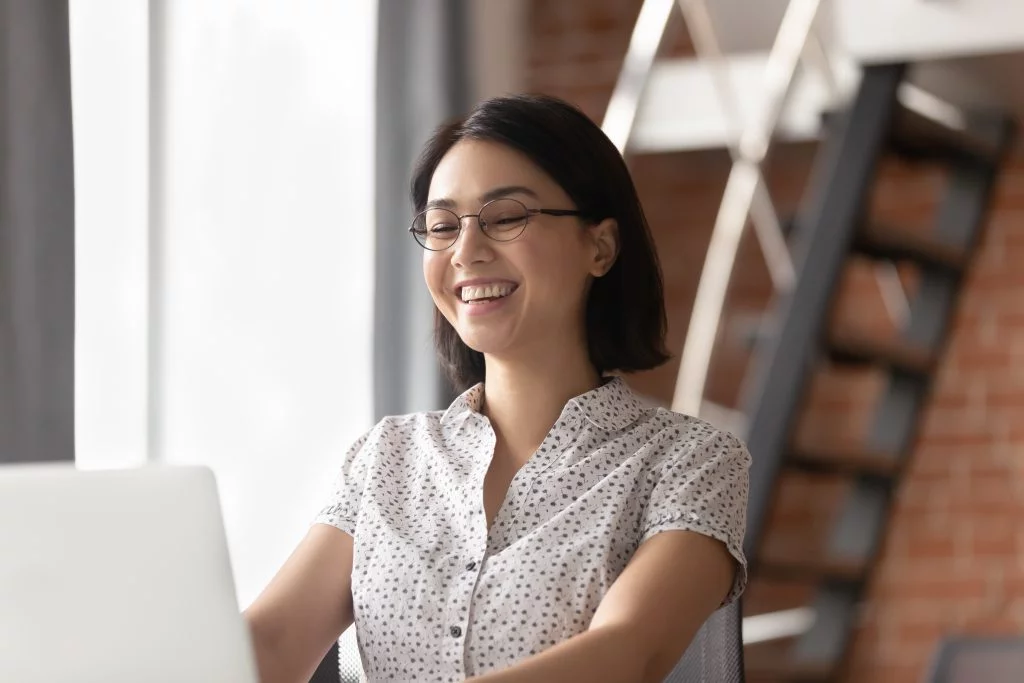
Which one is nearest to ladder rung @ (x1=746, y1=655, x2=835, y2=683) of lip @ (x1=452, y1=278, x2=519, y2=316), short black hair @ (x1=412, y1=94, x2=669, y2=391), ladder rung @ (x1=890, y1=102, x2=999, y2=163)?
ladder rung @ (x1=890, y1=102, x2=999, y2=163)

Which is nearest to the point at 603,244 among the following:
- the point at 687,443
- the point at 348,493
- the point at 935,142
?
the point at 687,443

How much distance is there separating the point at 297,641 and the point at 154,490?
2.05ft

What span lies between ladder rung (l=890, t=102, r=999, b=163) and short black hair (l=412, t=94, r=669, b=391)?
1914 mm

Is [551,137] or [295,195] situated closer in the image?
[551,137]

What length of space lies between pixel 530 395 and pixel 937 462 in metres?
2.72

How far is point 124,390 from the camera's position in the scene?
267 cm

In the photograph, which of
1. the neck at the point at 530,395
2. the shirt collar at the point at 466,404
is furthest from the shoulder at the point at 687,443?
the shirt collar at the point at 466,404

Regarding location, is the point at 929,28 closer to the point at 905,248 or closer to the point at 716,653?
the point at 905,248

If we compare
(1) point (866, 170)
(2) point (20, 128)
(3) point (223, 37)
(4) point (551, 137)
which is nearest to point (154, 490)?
(4) point (551, 137)

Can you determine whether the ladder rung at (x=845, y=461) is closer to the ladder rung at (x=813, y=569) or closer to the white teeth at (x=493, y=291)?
the ladder rung at (x=813, y=569)

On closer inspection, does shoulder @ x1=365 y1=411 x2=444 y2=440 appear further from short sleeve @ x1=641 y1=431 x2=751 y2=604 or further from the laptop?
the laptop

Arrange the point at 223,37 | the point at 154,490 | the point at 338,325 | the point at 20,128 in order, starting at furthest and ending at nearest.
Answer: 1. the point at 338,325
2. the point at 223,37
3. the point at 20,128
4. the point at 154,490

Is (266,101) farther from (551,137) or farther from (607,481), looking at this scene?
(607,481)

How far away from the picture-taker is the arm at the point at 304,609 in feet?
5.20
